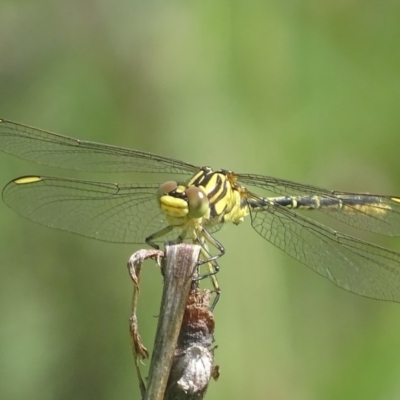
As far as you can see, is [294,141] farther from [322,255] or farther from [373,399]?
[373,399]

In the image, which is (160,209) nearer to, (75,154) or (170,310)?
(75,154)

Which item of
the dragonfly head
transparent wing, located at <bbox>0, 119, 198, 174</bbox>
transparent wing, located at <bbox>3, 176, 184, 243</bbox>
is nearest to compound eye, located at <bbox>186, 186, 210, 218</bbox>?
the dragonfly head

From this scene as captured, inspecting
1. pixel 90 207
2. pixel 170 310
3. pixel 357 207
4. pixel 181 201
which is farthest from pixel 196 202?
pixel 170 310

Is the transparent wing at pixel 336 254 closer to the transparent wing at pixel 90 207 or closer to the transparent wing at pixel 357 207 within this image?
the transparent wing at pixel 357 207

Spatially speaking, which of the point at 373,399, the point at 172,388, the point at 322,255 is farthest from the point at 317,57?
the point at 172,388

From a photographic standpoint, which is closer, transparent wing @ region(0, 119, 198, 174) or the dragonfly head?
the dragonfly head

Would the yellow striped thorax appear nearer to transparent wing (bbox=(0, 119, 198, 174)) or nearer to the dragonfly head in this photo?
the dragonfly head

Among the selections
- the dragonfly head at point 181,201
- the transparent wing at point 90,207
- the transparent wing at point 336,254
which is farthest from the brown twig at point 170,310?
the transparent wing at point 336,254
